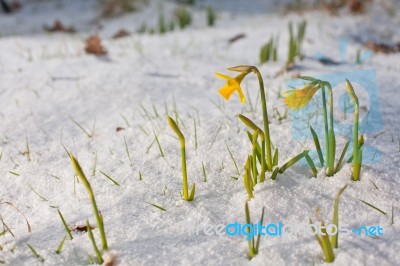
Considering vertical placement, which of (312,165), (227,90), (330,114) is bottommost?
(312,165)

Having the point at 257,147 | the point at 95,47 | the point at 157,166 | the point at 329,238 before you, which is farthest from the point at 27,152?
the point at 95,47

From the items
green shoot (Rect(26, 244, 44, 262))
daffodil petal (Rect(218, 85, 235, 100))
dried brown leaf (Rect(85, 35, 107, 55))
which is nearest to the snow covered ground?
green shoot (Rect(26, 244, 44, 262))

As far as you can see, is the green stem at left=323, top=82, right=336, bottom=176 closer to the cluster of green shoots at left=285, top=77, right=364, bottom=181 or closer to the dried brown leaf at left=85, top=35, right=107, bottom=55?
the cluster of green shoots at left=285, top=77, right=364, bottom=181

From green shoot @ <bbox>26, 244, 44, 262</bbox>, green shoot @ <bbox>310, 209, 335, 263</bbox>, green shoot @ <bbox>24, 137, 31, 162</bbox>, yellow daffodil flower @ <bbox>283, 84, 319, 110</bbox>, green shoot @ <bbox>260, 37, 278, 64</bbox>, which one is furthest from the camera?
green shoot @ <bbox>260, 37, 278, 64</bbox>

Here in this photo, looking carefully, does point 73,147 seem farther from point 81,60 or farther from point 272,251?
point 81,60

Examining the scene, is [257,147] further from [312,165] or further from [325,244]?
[325,244]

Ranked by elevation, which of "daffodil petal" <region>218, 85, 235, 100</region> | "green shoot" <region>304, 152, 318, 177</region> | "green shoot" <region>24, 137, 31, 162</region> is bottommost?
"green shoot" <region>24, 137, 31, 162</region>

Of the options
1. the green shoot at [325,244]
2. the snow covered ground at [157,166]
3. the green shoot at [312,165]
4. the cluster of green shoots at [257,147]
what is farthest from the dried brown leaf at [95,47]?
the green shoot at [325,244]

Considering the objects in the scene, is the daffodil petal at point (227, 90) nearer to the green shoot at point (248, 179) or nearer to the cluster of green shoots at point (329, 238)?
the green shoot at point (248, 179)
